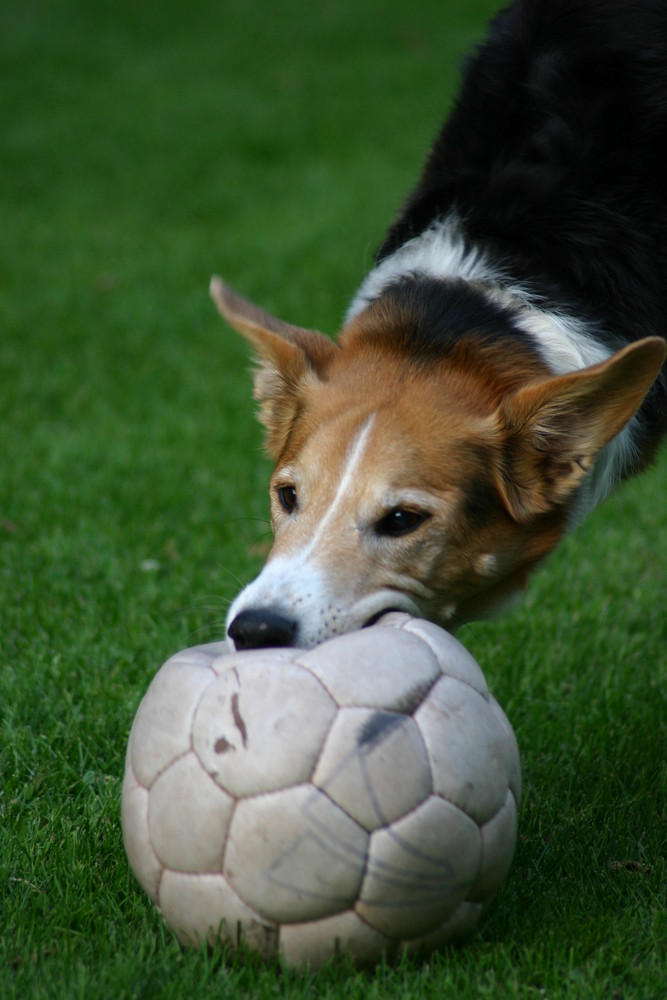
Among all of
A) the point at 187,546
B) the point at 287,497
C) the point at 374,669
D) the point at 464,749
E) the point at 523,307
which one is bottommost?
the point at 187,546

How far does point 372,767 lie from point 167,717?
1.81 feet

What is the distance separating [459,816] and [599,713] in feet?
6.58

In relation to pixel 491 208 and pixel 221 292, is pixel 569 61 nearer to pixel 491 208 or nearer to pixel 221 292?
pixel 491 208

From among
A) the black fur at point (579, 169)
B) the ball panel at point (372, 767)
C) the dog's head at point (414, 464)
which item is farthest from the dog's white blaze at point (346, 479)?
the black fur at point (579, 169)

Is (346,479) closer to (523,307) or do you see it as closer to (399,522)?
(399,522)

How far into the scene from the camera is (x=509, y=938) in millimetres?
3123

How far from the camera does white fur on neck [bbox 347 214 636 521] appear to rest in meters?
3.95

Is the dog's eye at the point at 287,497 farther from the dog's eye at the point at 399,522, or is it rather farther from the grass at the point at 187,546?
the grass at the point at 187,546

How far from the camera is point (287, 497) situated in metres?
3.78

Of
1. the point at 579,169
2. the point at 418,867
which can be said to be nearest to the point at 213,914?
the point at 418,867

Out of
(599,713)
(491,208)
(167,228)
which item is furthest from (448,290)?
(167,228)

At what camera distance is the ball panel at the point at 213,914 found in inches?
109

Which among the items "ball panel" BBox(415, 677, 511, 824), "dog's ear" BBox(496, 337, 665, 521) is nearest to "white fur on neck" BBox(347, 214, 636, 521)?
"dog's ear" BBox(496, 337, 665, 521)

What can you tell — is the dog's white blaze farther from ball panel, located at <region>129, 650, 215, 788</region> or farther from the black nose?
ball panel, located at <region>129, 650, 215, 788</region>
